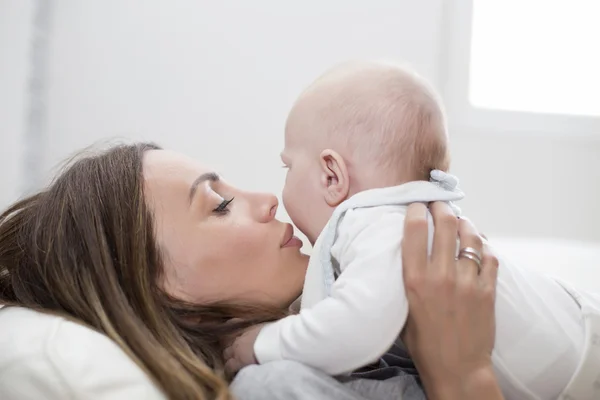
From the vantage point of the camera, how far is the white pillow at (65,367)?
2.63ft

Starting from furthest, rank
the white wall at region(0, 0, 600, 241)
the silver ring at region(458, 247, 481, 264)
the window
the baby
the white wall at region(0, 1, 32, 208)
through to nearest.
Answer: the window, the white wall at region(0, 0, 600, 241), the white wall at region(0, 1, 32, 208), the silver ring at region(458, 247, 481, 264), the baby

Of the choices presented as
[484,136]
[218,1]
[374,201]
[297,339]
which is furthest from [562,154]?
[297,339]

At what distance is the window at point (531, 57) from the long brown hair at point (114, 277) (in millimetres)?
1449

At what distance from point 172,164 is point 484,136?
53.6 inches

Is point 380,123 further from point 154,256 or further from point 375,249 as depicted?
point 154,256

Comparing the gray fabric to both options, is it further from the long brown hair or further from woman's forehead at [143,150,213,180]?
woman's forehead at [143,150,213,180]

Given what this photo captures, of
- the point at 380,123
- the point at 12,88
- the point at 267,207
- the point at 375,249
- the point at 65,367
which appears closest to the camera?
the point at 65,367

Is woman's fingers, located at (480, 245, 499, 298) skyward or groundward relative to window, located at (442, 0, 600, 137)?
groundward

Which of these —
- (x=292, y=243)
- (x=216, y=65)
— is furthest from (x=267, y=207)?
(x=216, y=65)

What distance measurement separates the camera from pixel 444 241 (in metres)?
1.00

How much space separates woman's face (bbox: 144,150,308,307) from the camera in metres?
1.09

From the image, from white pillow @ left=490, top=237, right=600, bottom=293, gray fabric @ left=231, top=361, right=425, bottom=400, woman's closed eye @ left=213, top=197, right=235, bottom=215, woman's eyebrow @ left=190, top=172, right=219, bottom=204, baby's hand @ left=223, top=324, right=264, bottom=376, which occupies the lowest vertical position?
white pillow @ left=490, top=237, right=600, bottom=293

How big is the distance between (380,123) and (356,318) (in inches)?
13.7

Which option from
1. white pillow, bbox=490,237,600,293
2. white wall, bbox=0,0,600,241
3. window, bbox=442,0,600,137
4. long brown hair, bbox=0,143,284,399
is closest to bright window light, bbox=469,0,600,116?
window, bbox=442,0,600,137
